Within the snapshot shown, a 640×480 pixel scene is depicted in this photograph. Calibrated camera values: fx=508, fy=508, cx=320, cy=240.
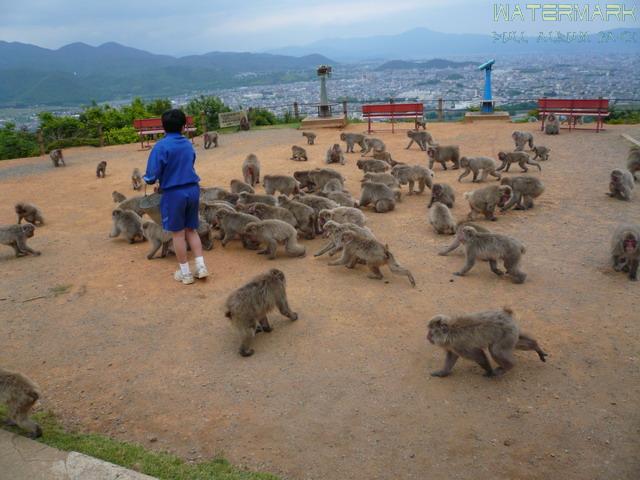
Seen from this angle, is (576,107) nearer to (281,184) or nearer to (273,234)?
(281,184)

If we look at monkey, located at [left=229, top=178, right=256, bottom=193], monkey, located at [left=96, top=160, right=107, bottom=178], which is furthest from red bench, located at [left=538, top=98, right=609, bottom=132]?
monkey, located at [left=96, top=160, right=107, bottom=178]

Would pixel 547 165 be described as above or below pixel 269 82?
below

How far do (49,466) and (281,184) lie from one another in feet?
28.1

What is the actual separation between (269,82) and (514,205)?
2631 inches

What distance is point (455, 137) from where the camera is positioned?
2059 centimetres

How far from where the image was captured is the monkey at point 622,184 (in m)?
10.9

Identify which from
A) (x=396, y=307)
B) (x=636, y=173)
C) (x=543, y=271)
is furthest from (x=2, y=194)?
(x=636, y=173)

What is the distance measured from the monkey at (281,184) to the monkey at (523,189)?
4.64m

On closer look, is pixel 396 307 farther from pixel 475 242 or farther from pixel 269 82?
pixel 269 82

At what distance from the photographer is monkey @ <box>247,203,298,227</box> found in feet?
31.0

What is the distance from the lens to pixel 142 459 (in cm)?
424

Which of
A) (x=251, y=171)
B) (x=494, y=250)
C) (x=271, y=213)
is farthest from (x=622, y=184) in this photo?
(x=251, y=171)

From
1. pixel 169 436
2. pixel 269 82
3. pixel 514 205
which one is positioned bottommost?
pixel 169 436

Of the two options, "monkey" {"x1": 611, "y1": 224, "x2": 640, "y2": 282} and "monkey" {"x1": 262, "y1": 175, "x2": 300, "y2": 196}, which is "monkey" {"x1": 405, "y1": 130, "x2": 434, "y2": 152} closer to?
"monkey" {"x1": 262, "y1": 175, "x2": 300, "y2": 196}
